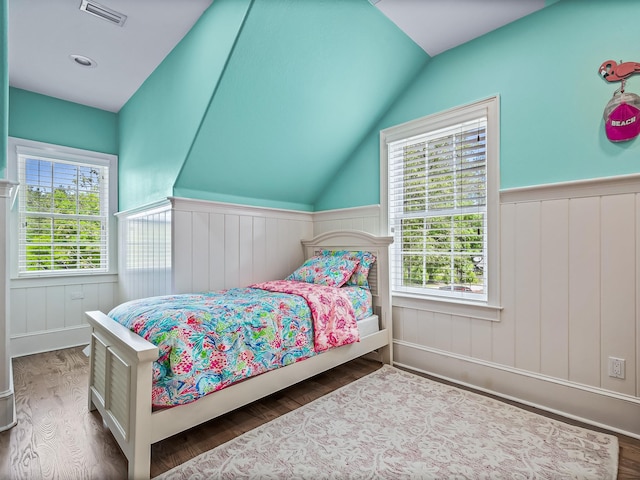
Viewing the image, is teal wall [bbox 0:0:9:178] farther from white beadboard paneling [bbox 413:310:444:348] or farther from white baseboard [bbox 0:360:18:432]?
white beadboard paneling [bbox 413:310:444:348]

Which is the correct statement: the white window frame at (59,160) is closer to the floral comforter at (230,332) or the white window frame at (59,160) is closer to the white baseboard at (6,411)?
the white baseboard at (6,411)

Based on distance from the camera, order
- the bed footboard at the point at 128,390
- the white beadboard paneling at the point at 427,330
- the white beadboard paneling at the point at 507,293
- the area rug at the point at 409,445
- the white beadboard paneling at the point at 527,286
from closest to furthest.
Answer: the bed footboard at the point at 128,390, the area rug at the point at 409,445, the white beadboard paneling at the point at 527,286, the white beadboard paneling at the point at 507,293, the white beadboard paneling at the point at 427,330

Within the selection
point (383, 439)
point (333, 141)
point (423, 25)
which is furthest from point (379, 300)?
point (423, 25)

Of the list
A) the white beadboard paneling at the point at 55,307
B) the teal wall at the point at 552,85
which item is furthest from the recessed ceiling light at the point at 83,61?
the teal wall at the point at 552,85

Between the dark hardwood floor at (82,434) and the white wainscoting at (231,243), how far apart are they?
40.9 inches

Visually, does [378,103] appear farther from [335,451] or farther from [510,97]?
[335,451]

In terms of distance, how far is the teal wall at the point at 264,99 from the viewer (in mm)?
2109

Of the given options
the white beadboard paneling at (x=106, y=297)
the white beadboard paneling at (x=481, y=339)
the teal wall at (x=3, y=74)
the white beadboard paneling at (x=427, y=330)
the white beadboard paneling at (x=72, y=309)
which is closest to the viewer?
the teal wall at (x=3, y=74)

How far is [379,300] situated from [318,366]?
0.91 metres

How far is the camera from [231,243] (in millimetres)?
3049

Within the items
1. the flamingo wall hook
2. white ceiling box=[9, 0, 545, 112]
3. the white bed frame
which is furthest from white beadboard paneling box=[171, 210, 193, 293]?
the flamingo wall hook

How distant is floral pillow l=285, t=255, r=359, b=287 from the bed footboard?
1584 millimetres

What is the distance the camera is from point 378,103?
2918 millimetres

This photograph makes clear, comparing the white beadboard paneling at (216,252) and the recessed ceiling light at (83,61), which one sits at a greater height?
the recessed ceiling light at (83,61)
